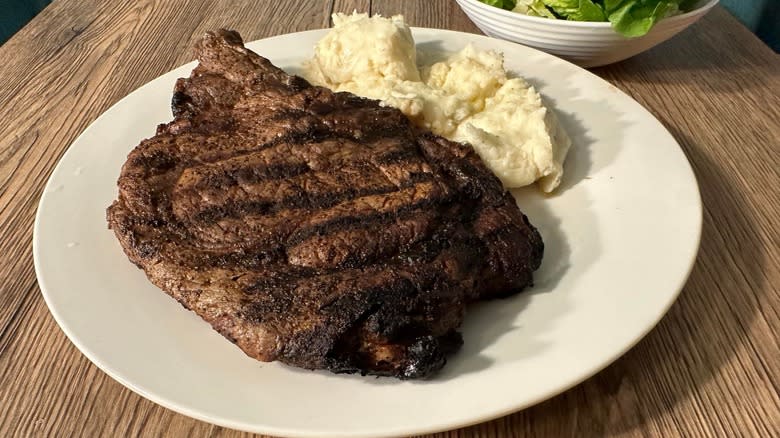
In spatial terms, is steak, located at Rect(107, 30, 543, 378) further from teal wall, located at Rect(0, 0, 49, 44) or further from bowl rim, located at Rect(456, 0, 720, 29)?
teal wall, located at Rect(0, 0, 49, 44)

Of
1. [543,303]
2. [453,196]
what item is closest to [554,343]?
[543,303]

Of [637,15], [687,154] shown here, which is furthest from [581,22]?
[687,154]

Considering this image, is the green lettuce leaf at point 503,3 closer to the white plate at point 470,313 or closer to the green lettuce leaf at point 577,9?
the green lettuce leaf at point 577,9

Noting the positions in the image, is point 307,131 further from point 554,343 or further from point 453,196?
point 554,343

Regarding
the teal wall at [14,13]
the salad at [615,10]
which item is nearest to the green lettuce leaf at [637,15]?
the salad at [615,10]

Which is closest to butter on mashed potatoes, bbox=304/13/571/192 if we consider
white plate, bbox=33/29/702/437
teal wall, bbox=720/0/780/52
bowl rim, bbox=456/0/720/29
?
white plate, bbox=33/29/702/437

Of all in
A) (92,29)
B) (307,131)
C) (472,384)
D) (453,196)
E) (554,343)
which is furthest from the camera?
(92,29)
